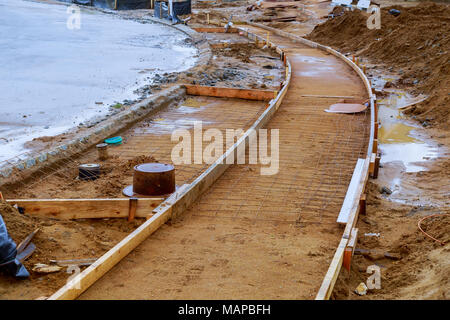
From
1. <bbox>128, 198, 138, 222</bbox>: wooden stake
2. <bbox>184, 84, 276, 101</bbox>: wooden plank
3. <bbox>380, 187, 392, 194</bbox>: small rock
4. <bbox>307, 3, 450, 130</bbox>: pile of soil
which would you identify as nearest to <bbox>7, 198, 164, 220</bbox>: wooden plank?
<bbox>128, 198, 138, 222</bbox>: wooden stake

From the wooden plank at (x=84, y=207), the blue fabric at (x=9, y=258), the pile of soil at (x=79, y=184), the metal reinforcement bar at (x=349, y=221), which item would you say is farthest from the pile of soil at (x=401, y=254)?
the pile of soil at (x=79, y=184)

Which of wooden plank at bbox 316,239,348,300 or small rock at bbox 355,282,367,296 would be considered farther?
small rock at bbox 355,282,367,296

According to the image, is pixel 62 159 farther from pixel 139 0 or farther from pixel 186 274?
pixel 139 0

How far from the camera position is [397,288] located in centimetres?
443

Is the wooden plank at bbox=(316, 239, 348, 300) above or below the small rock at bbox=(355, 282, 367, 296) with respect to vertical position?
above

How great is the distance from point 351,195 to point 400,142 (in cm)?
425

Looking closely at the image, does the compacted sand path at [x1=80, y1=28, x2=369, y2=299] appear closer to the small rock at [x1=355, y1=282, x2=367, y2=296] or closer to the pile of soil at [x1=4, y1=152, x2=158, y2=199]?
the small rock at [x1=355, y1=282, x2=367, y2=296]

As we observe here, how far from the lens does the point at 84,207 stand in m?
5.71

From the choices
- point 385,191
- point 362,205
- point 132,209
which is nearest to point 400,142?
point 385,191

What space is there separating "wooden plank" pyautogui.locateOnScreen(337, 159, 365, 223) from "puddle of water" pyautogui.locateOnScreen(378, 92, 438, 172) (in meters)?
1.78

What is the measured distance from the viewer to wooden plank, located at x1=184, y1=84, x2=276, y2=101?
474 inches

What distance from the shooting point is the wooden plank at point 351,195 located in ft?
18.4

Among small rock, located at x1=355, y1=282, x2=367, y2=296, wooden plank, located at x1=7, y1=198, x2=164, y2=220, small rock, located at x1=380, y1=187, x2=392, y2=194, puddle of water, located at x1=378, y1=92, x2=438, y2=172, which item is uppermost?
wooden plank, located at x1=7, y1=198, x2=164, y2=220

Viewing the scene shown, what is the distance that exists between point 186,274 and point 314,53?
16332mm
